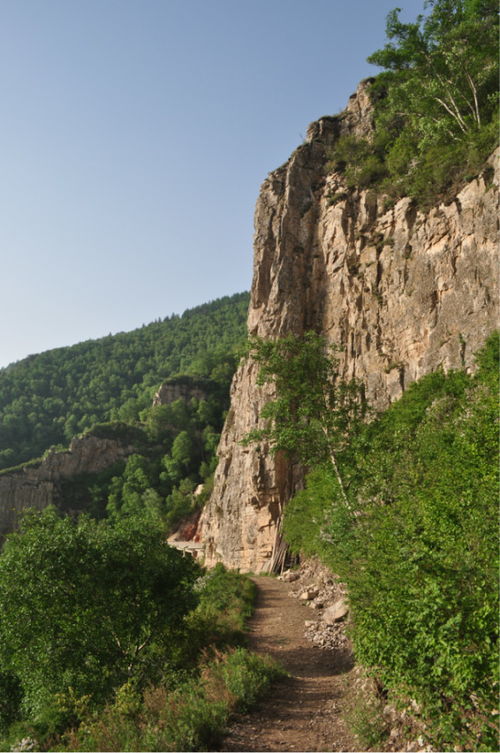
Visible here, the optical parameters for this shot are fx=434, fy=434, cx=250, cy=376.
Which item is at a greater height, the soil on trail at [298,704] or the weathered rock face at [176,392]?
the weathered rock face at [176,392]

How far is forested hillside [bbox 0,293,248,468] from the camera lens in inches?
3484

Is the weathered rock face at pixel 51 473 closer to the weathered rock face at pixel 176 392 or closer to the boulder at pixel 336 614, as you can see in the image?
the weathered rock face at pixel 176 392

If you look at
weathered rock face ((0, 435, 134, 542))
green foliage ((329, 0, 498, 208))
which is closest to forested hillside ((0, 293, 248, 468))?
weathered rock face ((0, 435, 134, 542))

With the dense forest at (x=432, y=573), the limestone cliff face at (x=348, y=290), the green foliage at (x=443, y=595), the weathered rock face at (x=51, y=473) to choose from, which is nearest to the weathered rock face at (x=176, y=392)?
the weathered rock face at (x=51, y=473)

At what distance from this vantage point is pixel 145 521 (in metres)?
12.3

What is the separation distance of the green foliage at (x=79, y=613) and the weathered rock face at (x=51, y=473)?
50.5 meters

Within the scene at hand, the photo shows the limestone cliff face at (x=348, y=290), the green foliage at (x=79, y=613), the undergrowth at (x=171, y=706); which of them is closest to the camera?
the undergrowth at (x=171, y=706)

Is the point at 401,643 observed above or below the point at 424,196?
below

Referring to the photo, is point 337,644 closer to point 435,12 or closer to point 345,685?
point 345,685

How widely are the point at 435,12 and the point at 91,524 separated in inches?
1302

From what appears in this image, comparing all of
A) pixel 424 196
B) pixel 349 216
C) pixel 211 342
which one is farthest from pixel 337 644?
pixel 211 342

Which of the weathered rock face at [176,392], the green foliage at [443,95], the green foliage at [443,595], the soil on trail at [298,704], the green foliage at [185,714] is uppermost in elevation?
the green foliage at [443,95]

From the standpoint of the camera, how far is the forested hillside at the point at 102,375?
88.5 m

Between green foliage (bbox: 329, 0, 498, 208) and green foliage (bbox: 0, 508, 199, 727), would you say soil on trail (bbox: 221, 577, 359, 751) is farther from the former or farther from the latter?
green foliage (bbox: 329, 0, 498, 208)
